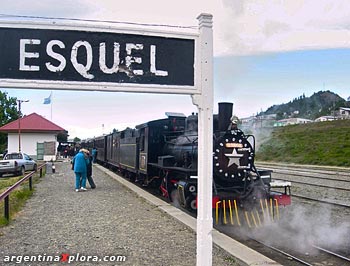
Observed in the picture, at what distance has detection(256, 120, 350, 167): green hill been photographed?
35875 mm

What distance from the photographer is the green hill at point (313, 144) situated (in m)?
35.9

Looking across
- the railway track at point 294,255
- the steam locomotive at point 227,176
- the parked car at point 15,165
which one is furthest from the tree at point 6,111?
the railway track at point 294,255

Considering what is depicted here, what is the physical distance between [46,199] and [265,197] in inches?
250

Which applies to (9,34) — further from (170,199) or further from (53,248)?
(170,199)

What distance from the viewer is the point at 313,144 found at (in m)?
41.0

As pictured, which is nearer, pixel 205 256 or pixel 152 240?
pixel 205 256

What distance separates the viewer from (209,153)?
3678 millimetres

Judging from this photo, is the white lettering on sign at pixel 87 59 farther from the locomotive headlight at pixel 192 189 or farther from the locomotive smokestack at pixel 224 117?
the locomotive headlight at pixel 192 189

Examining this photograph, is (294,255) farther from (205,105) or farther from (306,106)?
(306,106)

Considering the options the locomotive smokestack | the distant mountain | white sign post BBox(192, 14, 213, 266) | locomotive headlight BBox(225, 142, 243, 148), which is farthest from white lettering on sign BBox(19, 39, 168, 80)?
the distant mountain

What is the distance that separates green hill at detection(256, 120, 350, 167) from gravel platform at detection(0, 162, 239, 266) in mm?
25322

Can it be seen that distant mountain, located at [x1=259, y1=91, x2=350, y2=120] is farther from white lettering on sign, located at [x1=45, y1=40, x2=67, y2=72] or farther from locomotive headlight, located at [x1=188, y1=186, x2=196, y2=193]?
white lettering on sign, located at [x1=45, y1=40, x2=67, y2=72]

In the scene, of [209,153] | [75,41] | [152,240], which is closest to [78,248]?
[152,240]

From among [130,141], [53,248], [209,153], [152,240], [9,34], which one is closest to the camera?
Answer: [9,34]
